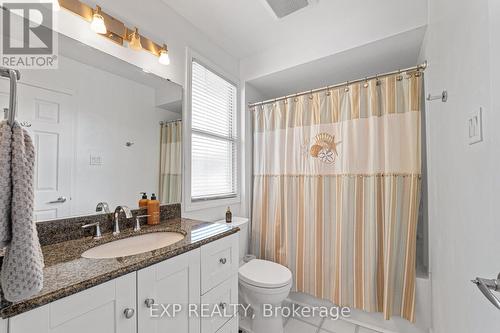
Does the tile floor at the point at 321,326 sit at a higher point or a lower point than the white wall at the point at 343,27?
lower

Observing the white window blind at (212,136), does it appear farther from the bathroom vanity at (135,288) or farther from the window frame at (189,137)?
the bathroom vanity at (135,288)

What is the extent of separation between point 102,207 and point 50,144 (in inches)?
16.0

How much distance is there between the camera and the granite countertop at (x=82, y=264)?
600 millimetres

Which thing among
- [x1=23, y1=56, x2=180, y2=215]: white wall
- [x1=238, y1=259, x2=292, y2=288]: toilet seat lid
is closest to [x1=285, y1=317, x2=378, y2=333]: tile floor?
[x1=238, y1=259, x2=292, y2=288]: toilet seat lid

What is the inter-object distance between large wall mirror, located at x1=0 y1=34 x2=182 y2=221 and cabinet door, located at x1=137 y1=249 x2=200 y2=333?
0.59 m

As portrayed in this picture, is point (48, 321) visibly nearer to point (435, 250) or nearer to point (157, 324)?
point (157, 324)

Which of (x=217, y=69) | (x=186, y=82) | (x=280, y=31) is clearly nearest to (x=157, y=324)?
(x=186, y=82)

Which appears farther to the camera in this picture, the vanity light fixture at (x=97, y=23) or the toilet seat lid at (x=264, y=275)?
the toilet seat lid at (x=264, y=275)

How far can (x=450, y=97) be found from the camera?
40.8 inches

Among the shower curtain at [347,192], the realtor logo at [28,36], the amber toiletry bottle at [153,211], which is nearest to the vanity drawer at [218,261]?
the amber toiletry bottle at [153,211]

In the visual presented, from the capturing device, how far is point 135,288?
83 centimetres

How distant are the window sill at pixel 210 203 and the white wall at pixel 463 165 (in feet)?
5.24

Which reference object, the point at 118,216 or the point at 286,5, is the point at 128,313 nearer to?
the point at 118,216

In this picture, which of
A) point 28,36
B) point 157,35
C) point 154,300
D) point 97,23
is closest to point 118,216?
point 154,300
